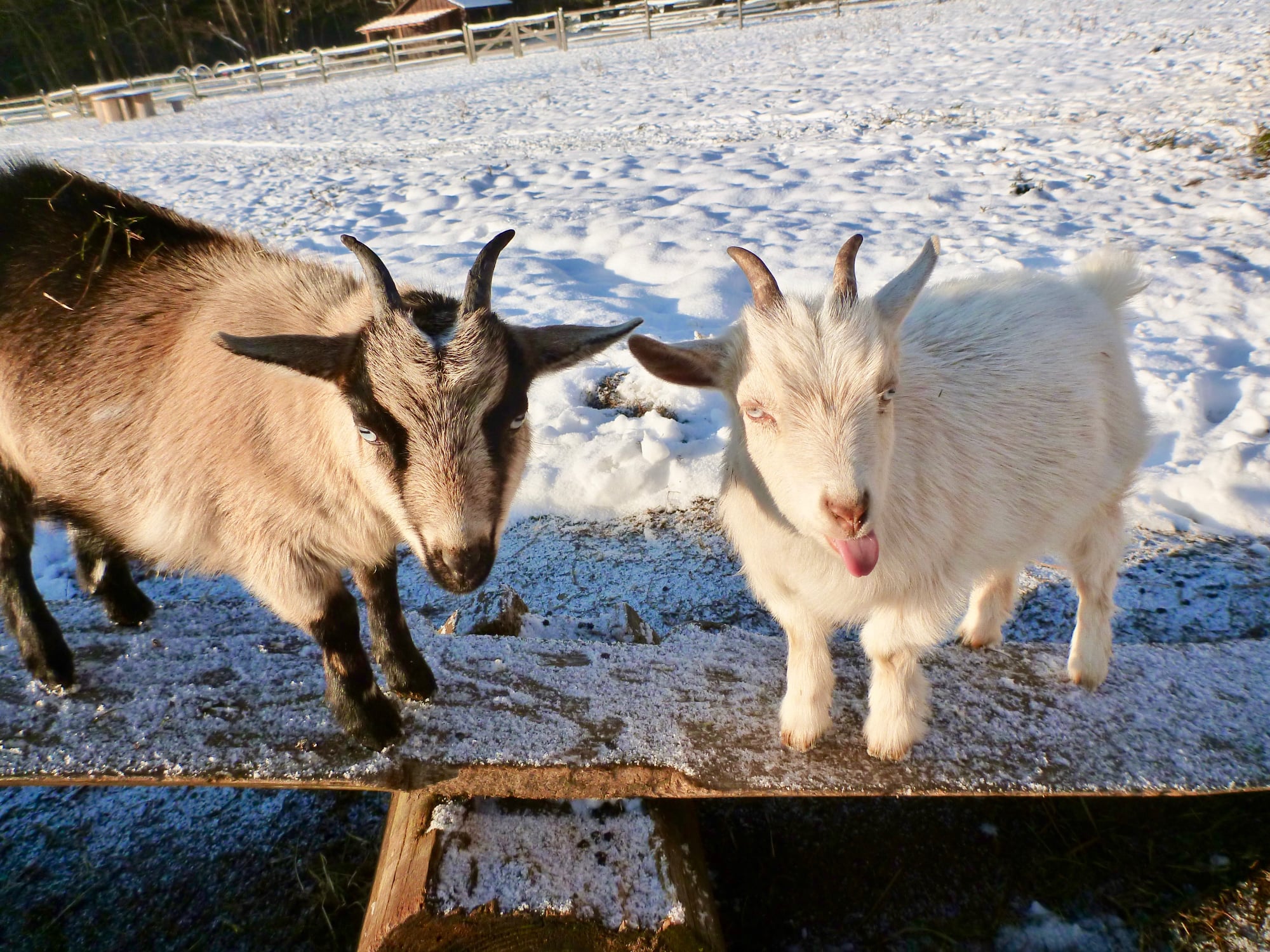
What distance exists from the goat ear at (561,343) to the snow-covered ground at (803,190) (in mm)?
842

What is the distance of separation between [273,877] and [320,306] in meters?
1.95

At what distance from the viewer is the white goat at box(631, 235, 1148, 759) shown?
5.82 ft

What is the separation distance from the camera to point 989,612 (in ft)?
9.52

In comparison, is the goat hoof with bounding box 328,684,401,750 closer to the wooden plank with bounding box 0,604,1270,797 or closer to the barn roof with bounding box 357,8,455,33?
the wooden plank with bounding box 0,604,1270,797

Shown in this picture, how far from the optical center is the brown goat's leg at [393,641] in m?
2.40

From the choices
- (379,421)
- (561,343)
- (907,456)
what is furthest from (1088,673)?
(379,421)

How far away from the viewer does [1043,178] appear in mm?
7891

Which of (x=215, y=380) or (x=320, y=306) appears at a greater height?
(x=320, y=306)

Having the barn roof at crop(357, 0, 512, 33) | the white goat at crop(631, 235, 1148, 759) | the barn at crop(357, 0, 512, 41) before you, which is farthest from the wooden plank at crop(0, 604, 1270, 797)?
the barn roof at crop(357, 0, 512, 33)

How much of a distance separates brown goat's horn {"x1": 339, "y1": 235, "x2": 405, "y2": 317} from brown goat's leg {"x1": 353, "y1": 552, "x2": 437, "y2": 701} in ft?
2.86

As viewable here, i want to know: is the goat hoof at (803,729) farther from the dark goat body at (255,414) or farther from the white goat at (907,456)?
the dark goat body at (255,414)

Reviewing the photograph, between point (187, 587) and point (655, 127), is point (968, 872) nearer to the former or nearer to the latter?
point (187, 587)

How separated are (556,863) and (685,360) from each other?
4.44 feet

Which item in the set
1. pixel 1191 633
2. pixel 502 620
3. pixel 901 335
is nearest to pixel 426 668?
pixel 502 620
